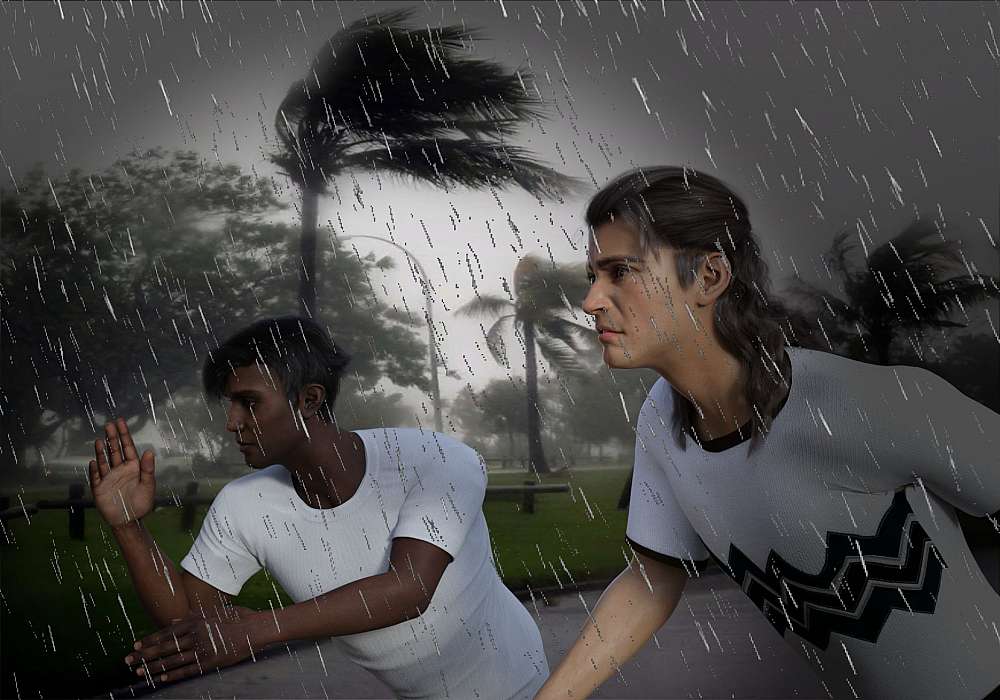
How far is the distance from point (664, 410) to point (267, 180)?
14.5 ft

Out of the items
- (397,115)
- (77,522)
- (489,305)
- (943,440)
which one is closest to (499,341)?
(489,305)

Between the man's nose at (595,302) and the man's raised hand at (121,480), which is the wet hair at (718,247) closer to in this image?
the man's nose at (595,302)

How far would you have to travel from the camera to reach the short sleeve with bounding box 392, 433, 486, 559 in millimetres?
1340

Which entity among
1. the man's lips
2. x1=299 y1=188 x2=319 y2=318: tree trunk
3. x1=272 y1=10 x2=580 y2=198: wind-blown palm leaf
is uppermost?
x1=272 y1=10 x2=580 y2=198: wind-blown palm leaf

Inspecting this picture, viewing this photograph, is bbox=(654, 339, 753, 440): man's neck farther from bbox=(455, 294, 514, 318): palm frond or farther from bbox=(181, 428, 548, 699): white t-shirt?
bbox=(455, 294, 514, 318): palm frond

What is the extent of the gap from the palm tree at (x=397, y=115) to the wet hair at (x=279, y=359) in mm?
1387


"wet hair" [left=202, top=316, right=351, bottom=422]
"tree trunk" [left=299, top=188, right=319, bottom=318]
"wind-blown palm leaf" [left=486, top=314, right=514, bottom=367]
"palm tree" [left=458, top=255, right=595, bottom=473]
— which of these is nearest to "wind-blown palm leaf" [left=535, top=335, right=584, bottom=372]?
"palm tree" [left=458, top=255, right=595, bottom=473]

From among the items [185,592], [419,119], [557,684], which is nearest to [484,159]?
[419,119]

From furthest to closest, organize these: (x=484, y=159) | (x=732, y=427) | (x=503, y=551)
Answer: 1. (x=503, y=551)
2. (x=484, y=159)
3. (x=732, y=427)

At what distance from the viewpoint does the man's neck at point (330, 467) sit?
5.03ft

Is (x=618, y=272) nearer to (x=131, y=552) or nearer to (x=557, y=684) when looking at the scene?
(x=557, y=684)

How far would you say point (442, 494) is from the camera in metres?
1.39

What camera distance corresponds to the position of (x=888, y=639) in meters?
1.08

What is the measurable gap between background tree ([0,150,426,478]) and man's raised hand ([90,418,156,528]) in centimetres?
326
